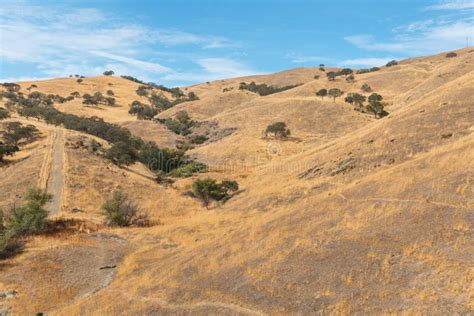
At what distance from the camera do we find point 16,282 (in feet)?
93.1

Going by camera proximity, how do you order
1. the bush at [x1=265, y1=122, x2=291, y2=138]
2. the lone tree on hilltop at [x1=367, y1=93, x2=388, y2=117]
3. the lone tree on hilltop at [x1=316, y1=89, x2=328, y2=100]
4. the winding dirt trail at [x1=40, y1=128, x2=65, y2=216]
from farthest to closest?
1. the lone tree on hilltop at [x1=316, y1=89, x2=328, y2=100]
2. the lone tree on hilltop at [x1=367, y1=93, x2=388, y2=117]
3. the bush at [x1=265, y1=122, x2=291, y2=138]
4. the winding dirt trail at [x1=40, y1=128, x2=65, y2=216]

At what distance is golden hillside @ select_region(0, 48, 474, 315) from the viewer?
18.8 meters

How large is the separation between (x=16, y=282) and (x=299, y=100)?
88569 mm

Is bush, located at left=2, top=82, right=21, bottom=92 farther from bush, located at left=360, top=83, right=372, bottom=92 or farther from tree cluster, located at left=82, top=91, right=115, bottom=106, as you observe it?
bush, located at left=360, top=83, right=372, bottom=92

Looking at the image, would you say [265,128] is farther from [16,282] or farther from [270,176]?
[16,282]

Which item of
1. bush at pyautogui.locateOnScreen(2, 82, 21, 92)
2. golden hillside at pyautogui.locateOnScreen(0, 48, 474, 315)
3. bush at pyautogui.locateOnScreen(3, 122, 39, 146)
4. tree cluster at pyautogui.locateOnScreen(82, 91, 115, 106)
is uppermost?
bush at pyautogui.locateOnScreen(2, 82, 21, 92)

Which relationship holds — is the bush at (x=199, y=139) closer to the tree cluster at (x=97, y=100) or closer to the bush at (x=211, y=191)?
the bush at (x=211, y=191)

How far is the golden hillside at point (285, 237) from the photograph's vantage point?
18766 millimetres

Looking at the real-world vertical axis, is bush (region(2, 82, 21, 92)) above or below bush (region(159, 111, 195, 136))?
above

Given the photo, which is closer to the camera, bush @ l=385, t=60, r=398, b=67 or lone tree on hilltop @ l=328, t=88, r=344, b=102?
lone tree on hilltop @ l=328, t=88, r=344, b=102

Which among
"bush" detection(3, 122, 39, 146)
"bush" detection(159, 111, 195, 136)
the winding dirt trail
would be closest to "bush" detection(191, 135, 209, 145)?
"bush" detection(159, 111, 195, 136)

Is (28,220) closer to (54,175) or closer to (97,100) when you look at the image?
(54,175)

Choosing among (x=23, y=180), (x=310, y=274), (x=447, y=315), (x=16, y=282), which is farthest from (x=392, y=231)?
(x=23, y=180)

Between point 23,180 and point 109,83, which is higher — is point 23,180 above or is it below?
below
